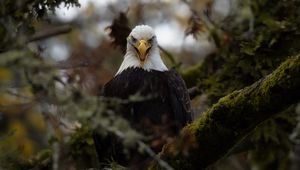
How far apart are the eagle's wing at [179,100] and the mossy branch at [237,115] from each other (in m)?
1.18

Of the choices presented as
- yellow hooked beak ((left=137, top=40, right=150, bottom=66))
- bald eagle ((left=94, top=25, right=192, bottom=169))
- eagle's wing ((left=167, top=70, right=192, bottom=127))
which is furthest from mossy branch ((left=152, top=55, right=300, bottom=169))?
yellow hooked beak ((left=137, top=40, right=150, bottom=66))

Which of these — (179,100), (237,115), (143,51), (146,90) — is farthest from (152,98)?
(237,115)

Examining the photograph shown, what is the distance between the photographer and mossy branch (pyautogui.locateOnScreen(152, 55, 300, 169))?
4199 mm

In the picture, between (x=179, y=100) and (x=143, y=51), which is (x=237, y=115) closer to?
(x=179, y=100)

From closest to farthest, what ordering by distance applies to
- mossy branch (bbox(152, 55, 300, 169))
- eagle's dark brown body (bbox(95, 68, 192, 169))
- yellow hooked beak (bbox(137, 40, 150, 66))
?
mossy branch (bbox(152, 55, 300, 169)) < eagle's dark brown body (bbox(95, 68, 192, 169)) < yellow hooked beak (bbox(137, 40, 150, 66))

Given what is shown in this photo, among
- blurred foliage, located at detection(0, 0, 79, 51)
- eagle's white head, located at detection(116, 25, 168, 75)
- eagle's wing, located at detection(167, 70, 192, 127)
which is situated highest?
blurred foliage, located at detection(0, 0, 79, 51)

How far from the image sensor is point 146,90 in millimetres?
5691

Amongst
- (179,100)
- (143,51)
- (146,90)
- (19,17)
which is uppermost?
(19,17)

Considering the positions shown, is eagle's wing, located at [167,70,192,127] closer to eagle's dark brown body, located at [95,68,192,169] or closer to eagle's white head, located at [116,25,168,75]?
eagle's dark brown body, located at [95,68,192,169]

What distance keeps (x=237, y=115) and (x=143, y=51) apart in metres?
1.82

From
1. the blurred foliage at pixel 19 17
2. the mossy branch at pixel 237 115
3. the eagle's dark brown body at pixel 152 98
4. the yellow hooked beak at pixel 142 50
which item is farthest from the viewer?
the yellow hooked beak at pixel 142 50

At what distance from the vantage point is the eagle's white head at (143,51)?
6039 millimetres

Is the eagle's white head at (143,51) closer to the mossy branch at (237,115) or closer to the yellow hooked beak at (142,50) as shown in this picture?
the yellow hooked beak at (142,50)

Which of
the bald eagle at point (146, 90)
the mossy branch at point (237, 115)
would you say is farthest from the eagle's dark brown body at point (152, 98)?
the mossy branch at point (237, 115)
